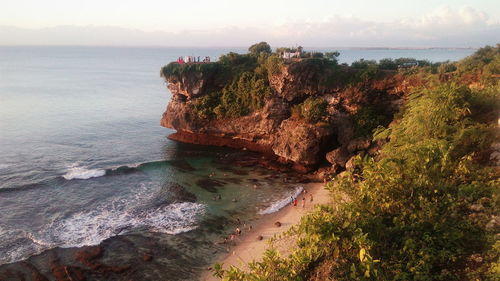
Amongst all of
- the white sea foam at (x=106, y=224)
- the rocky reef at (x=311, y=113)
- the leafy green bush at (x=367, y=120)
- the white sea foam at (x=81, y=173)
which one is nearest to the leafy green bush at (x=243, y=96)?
the rocky reef at (x=311, y=113)

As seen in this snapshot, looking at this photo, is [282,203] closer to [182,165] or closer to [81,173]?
[182,165]

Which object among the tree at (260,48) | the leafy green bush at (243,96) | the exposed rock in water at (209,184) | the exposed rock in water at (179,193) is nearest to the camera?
the exposed rock in water at (179,193)

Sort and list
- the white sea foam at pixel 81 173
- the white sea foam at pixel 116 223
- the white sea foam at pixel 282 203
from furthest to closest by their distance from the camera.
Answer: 1. the white sea foam at pixel 81 173
2. the white sea foam at pixel 282 203
3. the white sea foam at pixel 116 223

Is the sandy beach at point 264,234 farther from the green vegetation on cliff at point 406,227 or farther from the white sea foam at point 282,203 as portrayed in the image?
the green vegetation on cliff at point 406,227

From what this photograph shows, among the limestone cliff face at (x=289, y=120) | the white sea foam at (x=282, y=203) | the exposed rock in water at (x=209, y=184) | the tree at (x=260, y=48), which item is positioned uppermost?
the tree at (x=260, y=48)

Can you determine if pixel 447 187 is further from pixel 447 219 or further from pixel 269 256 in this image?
pixel 269 256

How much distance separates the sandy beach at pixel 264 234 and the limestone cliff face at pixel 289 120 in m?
6.39

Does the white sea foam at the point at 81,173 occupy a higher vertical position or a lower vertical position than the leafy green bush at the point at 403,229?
lower

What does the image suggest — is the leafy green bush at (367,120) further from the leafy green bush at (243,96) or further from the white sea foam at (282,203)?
the leafy green bush at (243,96)

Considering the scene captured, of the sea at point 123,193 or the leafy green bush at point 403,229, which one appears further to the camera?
the sea at point 123,193

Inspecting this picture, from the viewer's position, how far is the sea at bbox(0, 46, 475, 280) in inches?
911

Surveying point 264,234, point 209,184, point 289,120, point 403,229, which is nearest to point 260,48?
point 289,120

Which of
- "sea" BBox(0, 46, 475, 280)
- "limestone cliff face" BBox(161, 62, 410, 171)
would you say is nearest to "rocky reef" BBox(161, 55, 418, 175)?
"limestone cliff face" BBox(161, 62, 410, 171)

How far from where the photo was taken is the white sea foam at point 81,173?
34594 mm
